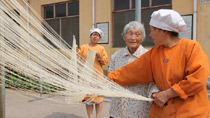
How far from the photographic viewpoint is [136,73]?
151cm

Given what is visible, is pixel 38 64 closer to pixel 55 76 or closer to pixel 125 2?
pixel 55 76

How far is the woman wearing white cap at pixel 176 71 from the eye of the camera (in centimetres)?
121

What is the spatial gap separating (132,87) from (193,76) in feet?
1.94

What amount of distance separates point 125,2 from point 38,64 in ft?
18.1

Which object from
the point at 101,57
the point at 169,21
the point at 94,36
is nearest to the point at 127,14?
the point at 94,36

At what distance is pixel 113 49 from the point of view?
21.4 feet

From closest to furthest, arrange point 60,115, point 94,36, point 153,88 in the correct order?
point 153,88 → point 94,36 → point 60,115

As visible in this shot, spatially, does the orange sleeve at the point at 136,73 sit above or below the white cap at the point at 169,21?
below

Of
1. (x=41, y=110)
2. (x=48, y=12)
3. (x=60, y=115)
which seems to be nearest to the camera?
(x=60, y=115)

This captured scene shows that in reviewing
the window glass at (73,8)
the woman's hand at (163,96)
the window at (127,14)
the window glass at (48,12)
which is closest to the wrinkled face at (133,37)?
the woman's hand at (163,96)

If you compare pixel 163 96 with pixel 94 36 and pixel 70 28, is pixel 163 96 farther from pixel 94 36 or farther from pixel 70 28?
pixel 70 28

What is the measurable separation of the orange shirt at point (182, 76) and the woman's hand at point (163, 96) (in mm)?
32

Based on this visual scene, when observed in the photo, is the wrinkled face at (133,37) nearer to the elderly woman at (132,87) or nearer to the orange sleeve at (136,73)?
the elderly woman at (132,87)

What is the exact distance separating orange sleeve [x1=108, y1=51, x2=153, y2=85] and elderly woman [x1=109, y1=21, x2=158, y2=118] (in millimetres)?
119
